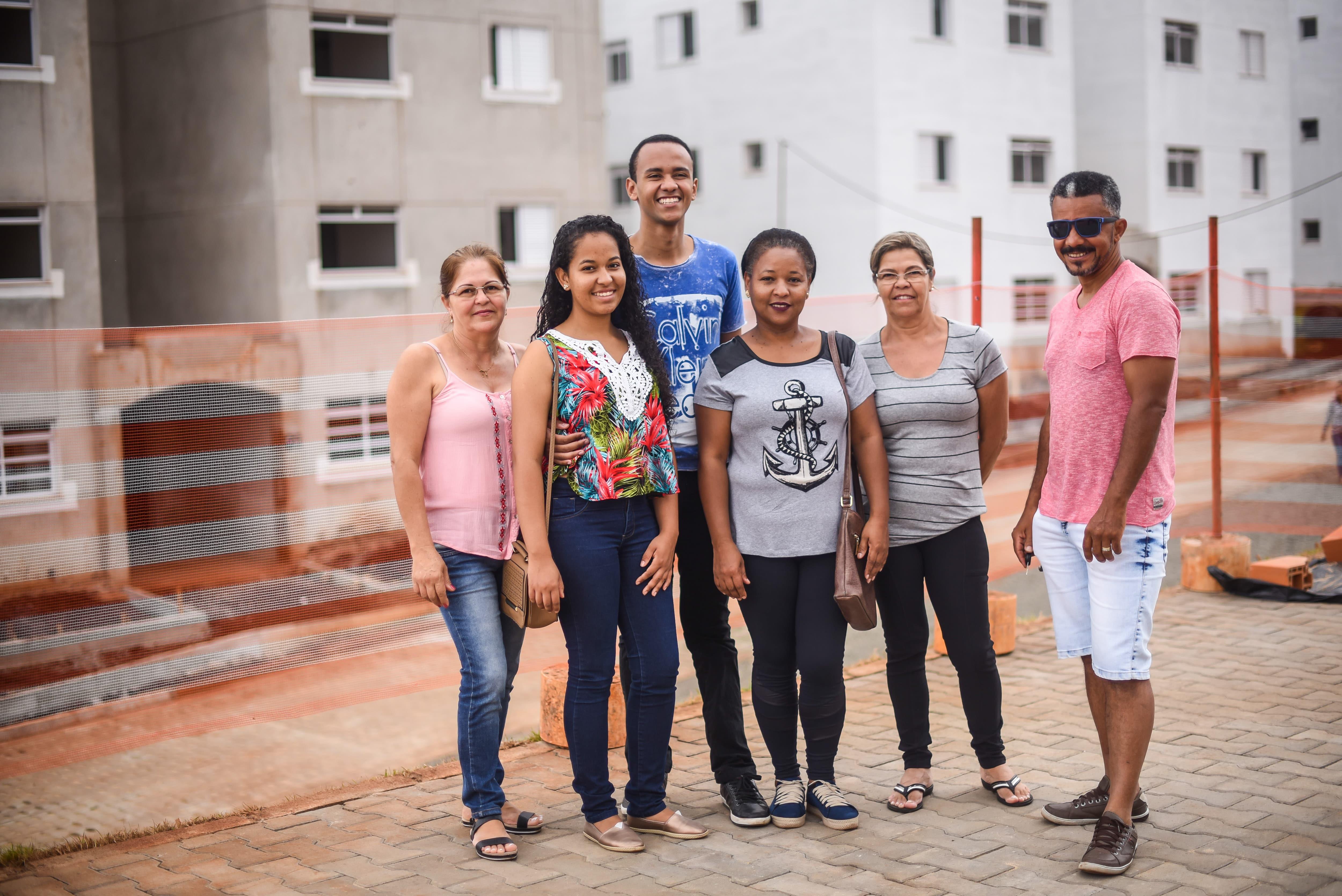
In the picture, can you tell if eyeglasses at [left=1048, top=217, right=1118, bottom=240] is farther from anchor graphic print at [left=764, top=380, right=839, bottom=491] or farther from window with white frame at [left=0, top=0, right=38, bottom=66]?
window with white frame at [left=0, top=0, right=38, bottom=66]

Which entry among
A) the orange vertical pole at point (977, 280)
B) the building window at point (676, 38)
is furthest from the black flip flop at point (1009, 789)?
the building window at point (676, 38)

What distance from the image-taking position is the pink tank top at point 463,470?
4.05 metres

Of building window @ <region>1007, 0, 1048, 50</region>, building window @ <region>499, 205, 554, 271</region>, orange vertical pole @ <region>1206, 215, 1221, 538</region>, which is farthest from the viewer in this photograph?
building window @ <region>1007, 0, 1048, 50</region>

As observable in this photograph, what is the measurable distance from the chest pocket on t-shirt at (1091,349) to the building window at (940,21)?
22.4m

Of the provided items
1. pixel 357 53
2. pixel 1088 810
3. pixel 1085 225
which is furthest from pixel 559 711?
pixel 357 53

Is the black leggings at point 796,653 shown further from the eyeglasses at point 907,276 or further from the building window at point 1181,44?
the building window at point 1181,44

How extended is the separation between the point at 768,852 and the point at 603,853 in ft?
1.79

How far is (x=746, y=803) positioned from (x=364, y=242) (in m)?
15.6

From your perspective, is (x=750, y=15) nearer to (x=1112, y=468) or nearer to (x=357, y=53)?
(x=357, y=53)

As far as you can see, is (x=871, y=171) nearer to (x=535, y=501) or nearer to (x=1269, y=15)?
(x=1269, y=15)

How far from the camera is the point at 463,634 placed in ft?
13.4

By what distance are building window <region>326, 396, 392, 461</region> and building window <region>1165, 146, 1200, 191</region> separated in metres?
26.0

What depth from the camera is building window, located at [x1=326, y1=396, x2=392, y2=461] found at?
7.20m

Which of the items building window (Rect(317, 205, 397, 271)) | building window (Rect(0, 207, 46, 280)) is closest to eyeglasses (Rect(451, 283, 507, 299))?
building window (Rect(0, 207, 46, 280))
